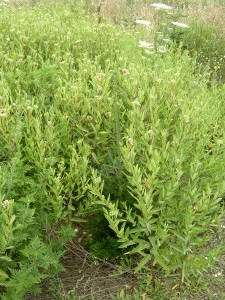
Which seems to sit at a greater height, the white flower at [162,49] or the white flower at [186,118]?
the white flower at [186,118]

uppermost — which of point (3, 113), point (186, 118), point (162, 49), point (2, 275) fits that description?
point (186, 118)

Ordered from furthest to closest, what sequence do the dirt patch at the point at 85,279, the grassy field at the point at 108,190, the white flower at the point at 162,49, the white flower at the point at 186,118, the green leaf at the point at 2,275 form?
the white flower at the point at 162,49, the dirt patch at the point at 85,279, the white flower at the point at 186,118, the grassy field at the point at 108,190, the green leaf at the point at 2,275

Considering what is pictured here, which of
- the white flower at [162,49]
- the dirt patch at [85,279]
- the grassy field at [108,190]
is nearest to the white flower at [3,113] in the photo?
the grassy field at [108,190]

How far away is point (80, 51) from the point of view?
4.47 metres

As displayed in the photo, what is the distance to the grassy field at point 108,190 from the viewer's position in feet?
7.64

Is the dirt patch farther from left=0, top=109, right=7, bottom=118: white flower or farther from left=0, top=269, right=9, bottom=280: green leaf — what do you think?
left=0, top=109, right=7, bottom=118: white flower

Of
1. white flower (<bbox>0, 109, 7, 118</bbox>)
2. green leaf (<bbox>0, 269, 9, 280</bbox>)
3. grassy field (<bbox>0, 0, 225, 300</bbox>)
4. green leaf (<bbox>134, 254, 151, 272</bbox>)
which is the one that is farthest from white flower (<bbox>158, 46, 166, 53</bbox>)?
green leaf (<bbox>0, 269, 9, 280</bbox>)

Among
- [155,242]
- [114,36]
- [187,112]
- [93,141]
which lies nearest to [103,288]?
[155,242]

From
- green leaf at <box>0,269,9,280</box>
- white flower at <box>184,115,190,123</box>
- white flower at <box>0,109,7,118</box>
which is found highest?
white flower at <box>184,115,190,123</box>

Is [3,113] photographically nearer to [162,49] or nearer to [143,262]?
[143,262]

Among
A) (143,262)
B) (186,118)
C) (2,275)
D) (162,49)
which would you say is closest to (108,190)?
(143,262)

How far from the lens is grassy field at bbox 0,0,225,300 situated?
2.33 m

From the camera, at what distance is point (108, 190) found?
2893 mm

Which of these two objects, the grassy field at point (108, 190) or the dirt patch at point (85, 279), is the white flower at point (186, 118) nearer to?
the grassy field at point (108, 190)
